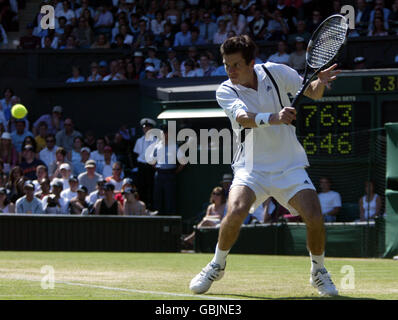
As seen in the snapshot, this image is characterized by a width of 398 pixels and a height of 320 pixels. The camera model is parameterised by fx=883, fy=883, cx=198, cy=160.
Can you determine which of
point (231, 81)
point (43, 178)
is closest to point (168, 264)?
point (231, 81)

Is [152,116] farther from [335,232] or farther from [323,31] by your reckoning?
[323,31]

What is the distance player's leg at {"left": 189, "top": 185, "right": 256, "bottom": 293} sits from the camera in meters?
7.00

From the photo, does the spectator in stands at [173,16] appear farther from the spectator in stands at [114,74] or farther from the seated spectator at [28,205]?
the seated spectator at [28,205]

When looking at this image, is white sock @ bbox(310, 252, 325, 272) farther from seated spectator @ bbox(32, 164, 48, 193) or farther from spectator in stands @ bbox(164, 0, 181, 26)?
spectator in stands @ bbox(164, 0, 181, 26)

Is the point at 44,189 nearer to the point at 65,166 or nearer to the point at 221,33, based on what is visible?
the point at 65,166

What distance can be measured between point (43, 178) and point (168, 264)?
6904 millimetres

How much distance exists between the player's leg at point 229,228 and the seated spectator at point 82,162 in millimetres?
11958

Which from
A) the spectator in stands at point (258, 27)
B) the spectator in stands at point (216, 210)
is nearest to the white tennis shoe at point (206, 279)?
the spectator in stands at point (216, 210)

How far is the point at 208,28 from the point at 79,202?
667 cm

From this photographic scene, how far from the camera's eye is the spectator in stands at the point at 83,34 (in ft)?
75.9

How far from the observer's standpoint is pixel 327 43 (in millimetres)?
7391

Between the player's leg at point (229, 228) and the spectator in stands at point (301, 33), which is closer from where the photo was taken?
the player's leg at point (229, 228)

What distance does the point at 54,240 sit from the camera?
16.0 metres

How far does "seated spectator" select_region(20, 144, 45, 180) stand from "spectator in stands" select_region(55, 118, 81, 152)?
41.9 inches
